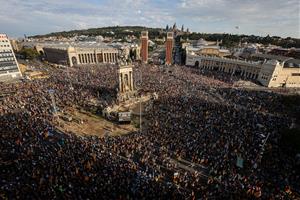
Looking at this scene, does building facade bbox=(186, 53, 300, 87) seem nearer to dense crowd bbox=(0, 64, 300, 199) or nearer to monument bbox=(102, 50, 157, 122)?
dense crowd bbox=(0, 64, 300, 199)

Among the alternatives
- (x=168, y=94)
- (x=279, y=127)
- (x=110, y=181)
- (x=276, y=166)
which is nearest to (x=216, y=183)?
(x=276, y=166)

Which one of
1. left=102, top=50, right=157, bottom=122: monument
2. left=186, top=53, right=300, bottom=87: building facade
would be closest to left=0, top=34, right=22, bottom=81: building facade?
left=102, top=50, right=157, bottom=122: monument

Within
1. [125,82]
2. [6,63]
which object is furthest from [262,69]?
[6,63]

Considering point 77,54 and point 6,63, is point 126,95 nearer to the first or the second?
point 6,63

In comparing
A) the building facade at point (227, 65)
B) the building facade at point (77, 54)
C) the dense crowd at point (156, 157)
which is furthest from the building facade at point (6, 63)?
the building facade at point (227, 65)

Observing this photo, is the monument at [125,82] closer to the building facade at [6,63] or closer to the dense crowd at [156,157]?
→ the dense crowd at [156,157]
